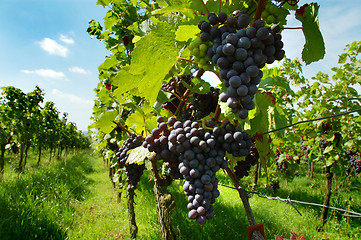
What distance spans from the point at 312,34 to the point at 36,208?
616 cm

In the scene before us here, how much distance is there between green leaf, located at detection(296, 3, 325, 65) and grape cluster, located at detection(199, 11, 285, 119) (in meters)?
0.23

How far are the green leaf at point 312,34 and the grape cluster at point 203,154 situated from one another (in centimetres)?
43

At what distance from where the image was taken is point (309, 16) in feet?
2.82

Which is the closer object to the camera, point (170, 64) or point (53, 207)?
point (170, 64)

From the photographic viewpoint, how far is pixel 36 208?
16.5 ft

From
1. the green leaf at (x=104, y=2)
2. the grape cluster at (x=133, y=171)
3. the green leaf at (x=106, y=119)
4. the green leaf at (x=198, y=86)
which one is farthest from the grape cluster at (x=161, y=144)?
the green leaf at (x=104, y=2)

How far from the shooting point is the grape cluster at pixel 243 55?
676 mm

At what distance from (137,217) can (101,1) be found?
4.73 meters

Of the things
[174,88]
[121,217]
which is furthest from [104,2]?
[121,217]

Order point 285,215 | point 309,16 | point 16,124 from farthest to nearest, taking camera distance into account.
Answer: point 16,124
point 285,215
point 309,16

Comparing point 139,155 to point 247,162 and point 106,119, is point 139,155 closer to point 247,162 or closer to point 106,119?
point 106,119

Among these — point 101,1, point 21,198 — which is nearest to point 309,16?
point 101,1

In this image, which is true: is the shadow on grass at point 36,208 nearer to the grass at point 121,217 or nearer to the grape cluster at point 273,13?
the grass at point 121,217

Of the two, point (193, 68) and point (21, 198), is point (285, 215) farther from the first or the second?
point (21, 198)
